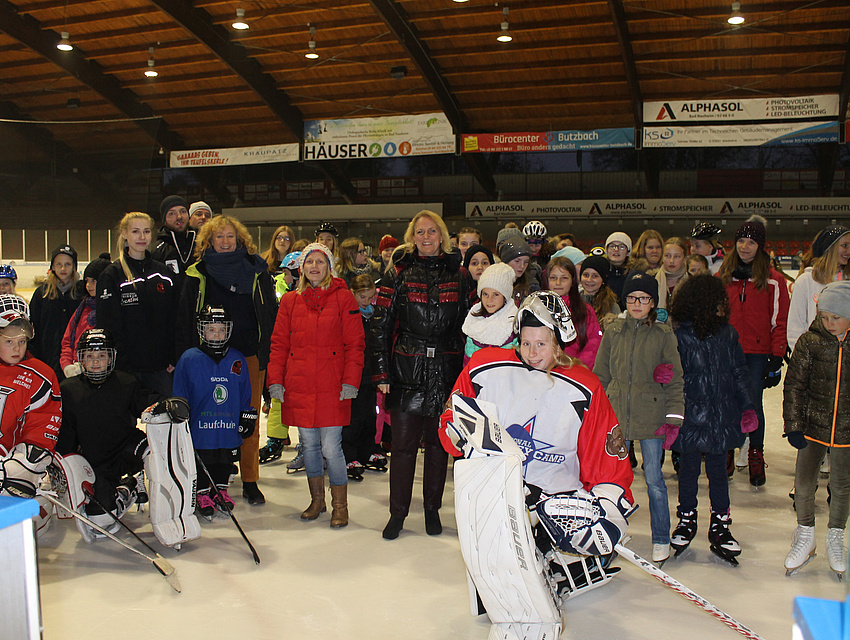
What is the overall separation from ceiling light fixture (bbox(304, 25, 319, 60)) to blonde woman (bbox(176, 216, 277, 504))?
978 cm

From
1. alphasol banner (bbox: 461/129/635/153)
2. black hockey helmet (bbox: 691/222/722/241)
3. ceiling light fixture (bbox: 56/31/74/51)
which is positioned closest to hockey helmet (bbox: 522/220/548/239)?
black hockey helmet (bbox: 691/222/722/241)

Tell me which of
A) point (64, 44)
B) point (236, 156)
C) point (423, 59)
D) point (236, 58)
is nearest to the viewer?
A: point (423, 59)

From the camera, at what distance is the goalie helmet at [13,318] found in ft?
10.2

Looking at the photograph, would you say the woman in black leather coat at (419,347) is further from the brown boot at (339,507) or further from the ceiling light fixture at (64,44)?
the ceiling light fixture at (64,44)

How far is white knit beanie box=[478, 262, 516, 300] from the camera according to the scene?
314cm

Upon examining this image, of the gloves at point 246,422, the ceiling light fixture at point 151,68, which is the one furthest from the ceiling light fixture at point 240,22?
the gloves at point 246,422

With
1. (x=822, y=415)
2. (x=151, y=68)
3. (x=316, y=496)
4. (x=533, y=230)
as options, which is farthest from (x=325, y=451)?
(x=151, y=68)

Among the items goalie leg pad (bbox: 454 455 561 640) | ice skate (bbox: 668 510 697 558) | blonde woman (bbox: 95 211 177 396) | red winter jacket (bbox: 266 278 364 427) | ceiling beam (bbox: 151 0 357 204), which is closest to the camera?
goalie leg pad (bbox: 454 455 561 640)

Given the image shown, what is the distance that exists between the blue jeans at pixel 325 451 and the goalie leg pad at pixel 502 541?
61.3 inches

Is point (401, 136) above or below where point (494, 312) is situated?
above

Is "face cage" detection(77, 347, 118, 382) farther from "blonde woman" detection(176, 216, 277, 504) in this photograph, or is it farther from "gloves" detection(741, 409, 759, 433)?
"gloves" detection(741, 409, 759, 433)

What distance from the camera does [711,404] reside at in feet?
10.0

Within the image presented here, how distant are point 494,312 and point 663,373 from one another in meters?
0.77

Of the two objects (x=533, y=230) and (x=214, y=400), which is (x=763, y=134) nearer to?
(x=533, y=230)
